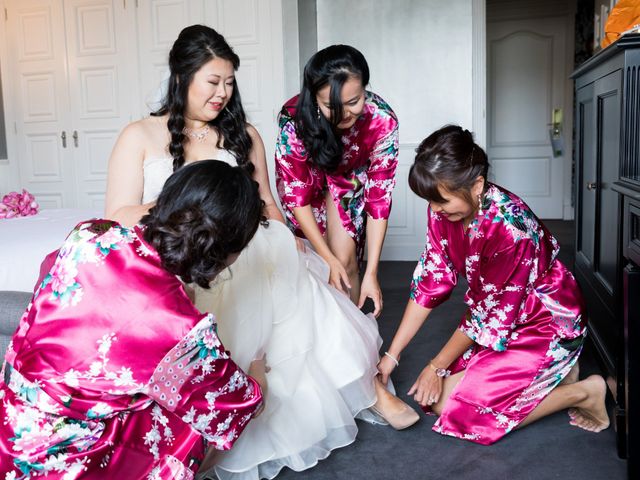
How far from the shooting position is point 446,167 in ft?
5.69

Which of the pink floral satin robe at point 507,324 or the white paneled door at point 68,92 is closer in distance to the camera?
the pink floral satin robe at point 507,324

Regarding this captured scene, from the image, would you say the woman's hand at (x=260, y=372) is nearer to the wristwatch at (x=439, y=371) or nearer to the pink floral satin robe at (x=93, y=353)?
the pink floral satin robe at (x=93, y=353)

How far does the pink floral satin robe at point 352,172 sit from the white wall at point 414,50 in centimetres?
264

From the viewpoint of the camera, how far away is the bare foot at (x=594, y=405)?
195 centimetres

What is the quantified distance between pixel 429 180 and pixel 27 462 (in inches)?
45.0

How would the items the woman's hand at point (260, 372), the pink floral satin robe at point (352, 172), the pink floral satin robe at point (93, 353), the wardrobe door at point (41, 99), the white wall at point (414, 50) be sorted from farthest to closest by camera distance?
the wardrobe door at point (41, 99) < the white wall at point (414, 50) < the pink floral satin robe at point (352, 172) < the woman's hand at point (260, 372) < the pink floral satin robe at point (93, 353)

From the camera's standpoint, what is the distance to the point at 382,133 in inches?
93.7

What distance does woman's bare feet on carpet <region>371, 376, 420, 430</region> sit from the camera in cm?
203

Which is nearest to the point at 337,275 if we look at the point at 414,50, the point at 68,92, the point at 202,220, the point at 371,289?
the point at 371,289

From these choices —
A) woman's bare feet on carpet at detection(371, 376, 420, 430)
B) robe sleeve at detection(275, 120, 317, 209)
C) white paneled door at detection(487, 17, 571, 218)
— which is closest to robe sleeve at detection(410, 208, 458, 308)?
woman's bare feet on carpet at detection(371, 376, 420, 430)

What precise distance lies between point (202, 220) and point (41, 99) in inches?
A: 196

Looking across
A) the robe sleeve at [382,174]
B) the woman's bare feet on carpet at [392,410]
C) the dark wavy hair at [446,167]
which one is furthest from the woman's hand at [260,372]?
the robe sleeve at [382,174]

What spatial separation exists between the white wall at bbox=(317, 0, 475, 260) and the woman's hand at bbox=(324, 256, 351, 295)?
300cm

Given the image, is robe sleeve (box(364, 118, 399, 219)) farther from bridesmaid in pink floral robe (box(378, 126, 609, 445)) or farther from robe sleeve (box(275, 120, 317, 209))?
bridesmaid in pink floral robe (box(378, 126, 609, 445))
